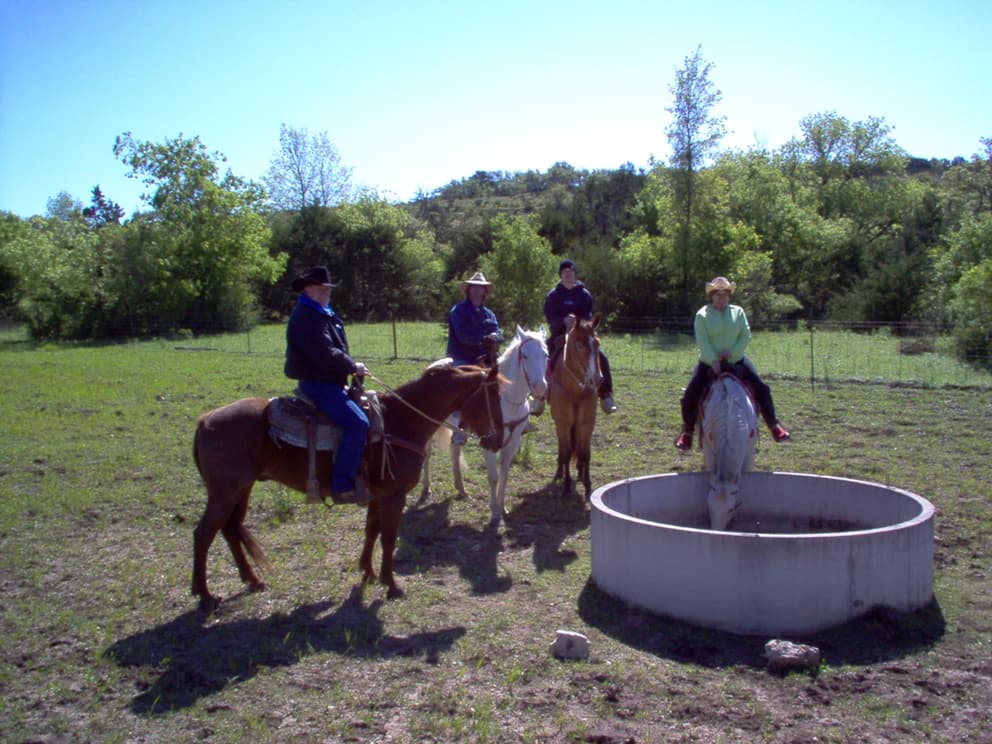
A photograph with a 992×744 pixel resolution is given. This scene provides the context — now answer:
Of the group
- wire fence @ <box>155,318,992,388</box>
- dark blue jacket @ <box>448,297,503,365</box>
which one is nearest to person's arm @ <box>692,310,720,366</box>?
dark blue jacket @ <box>448,297,503,365</box>

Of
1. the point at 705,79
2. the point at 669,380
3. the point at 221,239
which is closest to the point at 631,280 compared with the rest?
the point at 705,79

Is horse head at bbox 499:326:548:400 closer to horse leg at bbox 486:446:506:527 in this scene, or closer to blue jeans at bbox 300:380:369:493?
horse leg at bbox 486:446:506:527

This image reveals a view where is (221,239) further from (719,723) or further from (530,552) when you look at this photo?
(719,723)

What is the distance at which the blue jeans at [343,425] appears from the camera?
5.76 meters

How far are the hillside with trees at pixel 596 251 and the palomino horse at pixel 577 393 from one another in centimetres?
1260

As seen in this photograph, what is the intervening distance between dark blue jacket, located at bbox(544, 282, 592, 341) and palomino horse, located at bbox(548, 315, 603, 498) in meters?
0.72

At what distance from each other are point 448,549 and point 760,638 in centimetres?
296

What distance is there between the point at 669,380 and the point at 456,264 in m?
29.4

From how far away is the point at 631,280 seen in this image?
100 feet

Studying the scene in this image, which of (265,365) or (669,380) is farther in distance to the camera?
(265,365)

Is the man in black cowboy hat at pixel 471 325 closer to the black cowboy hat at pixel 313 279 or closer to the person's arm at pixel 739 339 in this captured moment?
the person's arm at pixel 739 339

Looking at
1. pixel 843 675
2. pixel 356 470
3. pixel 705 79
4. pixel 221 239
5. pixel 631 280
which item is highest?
pixel 705 79

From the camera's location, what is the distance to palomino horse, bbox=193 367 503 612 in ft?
18.6

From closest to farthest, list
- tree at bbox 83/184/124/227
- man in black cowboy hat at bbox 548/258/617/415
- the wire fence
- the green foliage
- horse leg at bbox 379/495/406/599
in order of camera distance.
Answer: horse leg at bbox 379/495/406/599, man in black cowboy hat at bbox 548/258/617/415, the wire fence, the green foliage, tree at bbox 83/184/124/227
